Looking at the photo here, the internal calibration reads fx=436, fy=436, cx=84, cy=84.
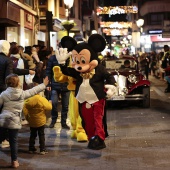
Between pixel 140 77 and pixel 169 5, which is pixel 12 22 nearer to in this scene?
pixel 140 77

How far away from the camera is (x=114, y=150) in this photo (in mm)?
7586

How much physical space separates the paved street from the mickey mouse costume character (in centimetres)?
35

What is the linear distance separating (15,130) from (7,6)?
9.23 meters

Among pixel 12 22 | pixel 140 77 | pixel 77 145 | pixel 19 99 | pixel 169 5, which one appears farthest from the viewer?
pixel 169 5

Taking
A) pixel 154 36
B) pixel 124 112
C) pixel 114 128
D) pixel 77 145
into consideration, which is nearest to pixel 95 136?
pixel 77 145

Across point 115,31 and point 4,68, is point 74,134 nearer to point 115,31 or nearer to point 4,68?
point 4,68

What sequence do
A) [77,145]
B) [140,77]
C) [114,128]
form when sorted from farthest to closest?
1. [140,77]
2. [114,128]
3. [77,145]

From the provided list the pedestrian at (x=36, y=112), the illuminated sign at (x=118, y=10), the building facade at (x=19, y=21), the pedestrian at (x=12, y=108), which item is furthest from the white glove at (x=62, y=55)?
the illuminated sign at (x=118, y=10)

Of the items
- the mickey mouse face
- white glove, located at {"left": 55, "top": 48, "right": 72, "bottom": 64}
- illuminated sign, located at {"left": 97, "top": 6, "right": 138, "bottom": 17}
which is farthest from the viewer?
illuminated sign, located at {"left": 97, "top": 6, "right": 138, "bottom": 17}

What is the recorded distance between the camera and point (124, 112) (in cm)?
1238

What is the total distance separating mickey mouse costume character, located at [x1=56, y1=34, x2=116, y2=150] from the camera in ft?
25.1

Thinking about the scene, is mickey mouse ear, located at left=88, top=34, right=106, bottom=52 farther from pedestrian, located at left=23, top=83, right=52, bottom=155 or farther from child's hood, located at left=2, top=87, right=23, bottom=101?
child's hood, located at left=2, top=87, right=23, bottom=101

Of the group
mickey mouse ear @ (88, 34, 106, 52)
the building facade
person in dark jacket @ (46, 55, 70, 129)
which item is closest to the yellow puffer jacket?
mickey mouse ear @ (88, 34, 106, 52)

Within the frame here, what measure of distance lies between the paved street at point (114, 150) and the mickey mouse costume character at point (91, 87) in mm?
349
